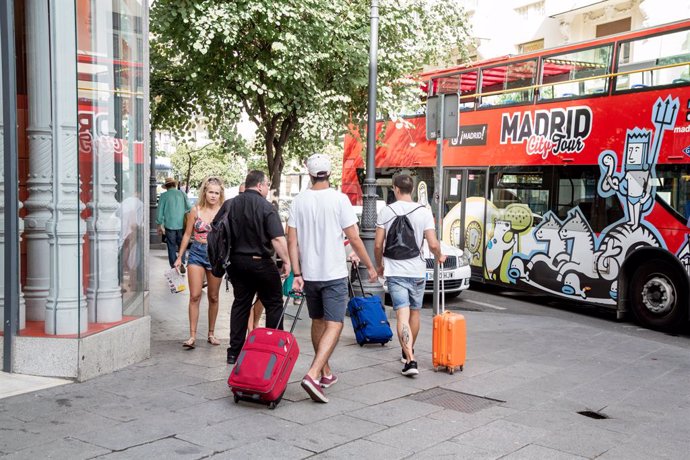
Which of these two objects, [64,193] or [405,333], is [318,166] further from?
[64,193]

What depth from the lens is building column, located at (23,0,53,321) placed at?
6258 mm

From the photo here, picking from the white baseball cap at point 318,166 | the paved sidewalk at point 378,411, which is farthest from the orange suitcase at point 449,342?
the white baseball cap at point 318,166

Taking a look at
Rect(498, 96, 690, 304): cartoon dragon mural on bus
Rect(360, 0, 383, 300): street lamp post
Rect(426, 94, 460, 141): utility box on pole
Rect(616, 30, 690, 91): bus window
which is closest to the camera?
Rect(426, 94, 460, 141): utility box on pole

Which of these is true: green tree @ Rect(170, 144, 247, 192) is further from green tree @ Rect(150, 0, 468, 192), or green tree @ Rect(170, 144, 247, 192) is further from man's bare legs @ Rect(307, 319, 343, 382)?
man's bare legs @ Rect(307, 319, 343, 382)

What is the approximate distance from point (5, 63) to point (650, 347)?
Answer: 24.4ft

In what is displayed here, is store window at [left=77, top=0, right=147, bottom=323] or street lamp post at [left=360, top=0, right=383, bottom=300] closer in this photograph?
store window at [left=77, top=0, right=147, bottom=323]

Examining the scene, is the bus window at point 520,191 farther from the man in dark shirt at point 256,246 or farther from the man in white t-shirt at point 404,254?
the man in dark shirt at point 256,246

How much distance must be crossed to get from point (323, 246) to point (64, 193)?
2.27m

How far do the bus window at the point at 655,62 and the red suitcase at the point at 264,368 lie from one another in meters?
7.09

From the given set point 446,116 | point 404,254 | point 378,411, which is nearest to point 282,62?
point 446,116

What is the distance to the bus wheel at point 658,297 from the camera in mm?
10195

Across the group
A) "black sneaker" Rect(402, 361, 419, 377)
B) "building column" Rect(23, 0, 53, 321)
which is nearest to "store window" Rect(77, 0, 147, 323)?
"building column" Rect(23, 0, 53, 321)

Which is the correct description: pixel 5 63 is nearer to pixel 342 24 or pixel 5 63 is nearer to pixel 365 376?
pixel 365 376

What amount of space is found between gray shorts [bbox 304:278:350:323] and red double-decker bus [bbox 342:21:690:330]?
594 cm
